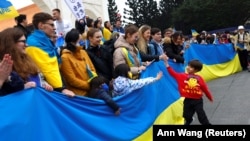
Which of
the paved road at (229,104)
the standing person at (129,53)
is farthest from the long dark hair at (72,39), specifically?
the paved road at (229,104)

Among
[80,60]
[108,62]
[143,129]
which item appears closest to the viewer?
[80,60]

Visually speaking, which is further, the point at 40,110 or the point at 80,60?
the point at 80,60

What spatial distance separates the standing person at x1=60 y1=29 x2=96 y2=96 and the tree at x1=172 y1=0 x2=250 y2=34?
5805 centimetres

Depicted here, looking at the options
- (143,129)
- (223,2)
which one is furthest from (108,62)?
(223,2)

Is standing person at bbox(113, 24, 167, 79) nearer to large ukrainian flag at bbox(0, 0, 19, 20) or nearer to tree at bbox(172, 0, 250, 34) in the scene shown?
large ukrainian flag at bbox(0, 0, 19, 20)

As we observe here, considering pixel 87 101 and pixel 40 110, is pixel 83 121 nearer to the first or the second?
pixel 87 101

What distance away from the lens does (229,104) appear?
920cm

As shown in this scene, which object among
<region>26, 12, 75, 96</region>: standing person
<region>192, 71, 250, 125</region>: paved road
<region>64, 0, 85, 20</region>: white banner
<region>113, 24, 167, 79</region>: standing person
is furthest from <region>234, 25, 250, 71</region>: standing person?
<region>26, 12, 75, 96</region>: standing person

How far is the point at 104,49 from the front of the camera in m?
6.60

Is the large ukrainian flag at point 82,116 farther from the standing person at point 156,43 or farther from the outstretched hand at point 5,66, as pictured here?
the standing person at point 156,43

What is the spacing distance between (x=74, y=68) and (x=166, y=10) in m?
72.4

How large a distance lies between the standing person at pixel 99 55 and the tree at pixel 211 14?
57.0 metres

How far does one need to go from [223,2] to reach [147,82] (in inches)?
2329

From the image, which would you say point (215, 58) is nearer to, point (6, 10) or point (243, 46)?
point (243, 46)
